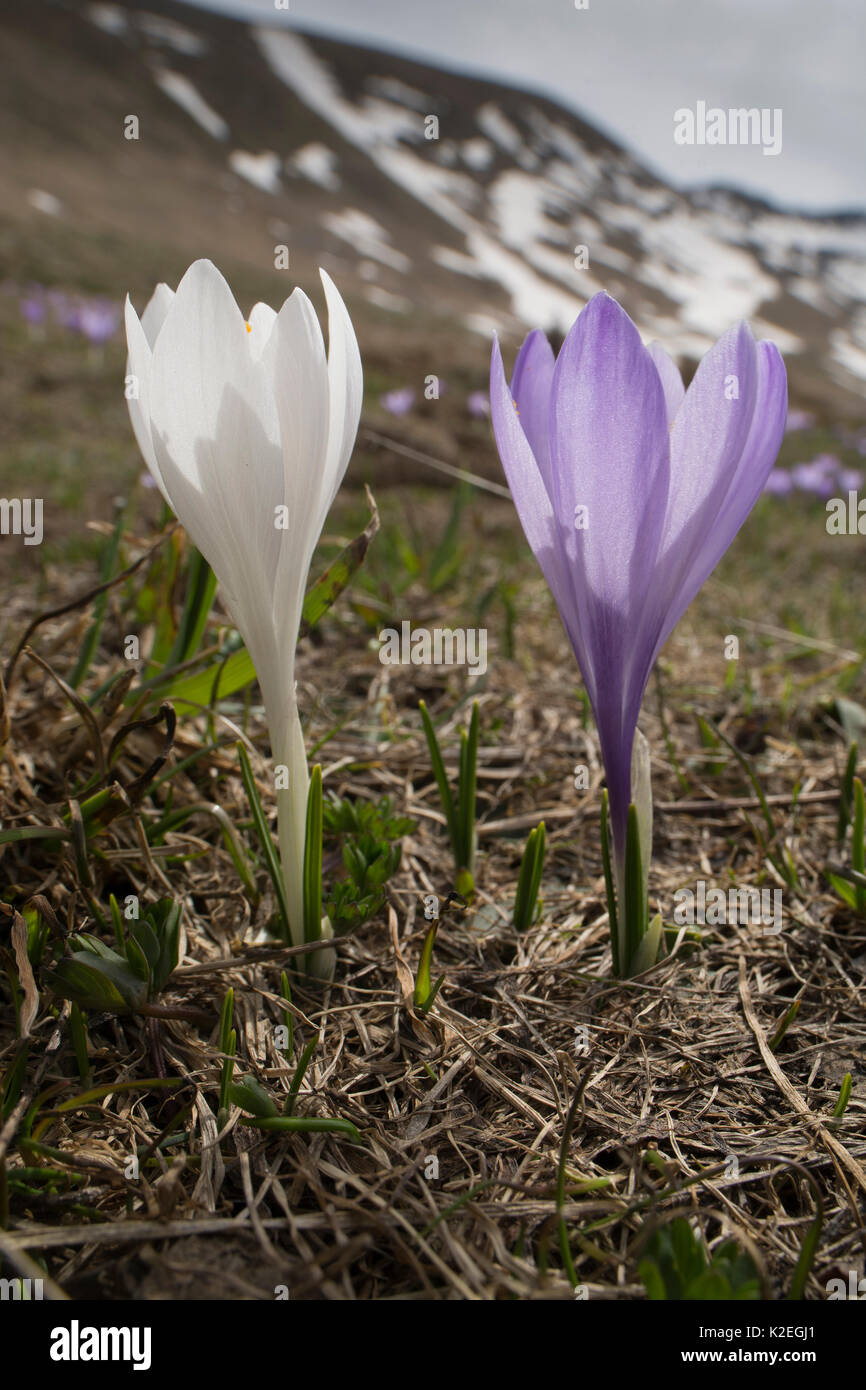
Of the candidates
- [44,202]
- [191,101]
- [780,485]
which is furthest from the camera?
[191,101]

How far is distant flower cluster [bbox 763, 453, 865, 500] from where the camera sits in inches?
238

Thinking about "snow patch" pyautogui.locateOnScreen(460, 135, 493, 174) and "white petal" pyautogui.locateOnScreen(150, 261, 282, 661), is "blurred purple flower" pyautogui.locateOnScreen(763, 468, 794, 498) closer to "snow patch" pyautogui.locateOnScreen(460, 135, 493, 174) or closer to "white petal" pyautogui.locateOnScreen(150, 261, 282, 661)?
"white petal" pyautogui.locateOnScreen(150, 261, 282, 661)

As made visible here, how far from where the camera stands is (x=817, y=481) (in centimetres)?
609

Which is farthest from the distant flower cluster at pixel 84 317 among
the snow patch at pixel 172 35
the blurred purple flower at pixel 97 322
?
the snow patch at pixel 172 35

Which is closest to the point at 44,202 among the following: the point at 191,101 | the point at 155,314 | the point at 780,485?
the point at 191,101

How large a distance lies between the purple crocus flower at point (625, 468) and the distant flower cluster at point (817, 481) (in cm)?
535

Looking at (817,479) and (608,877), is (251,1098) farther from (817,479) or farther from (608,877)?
(817,479)

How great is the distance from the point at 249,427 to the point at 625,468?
0.38 m

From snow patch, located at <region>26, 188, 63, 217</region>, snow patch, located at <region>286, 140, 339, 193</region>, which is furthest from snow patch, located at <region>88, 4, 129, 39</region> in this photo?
snow patch, located at <region>26, 188, 63, 217</region>

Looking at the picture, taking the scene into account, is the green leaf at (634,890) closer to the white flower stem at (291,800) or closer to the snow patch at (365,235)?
the white flower stem at (291,800)

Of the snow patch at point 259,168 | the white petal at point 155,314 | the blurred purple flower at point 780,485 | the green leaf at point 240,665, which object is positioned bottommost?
the green leaf at point 240,665

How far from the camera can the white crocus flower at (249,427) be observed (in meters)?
0.88
